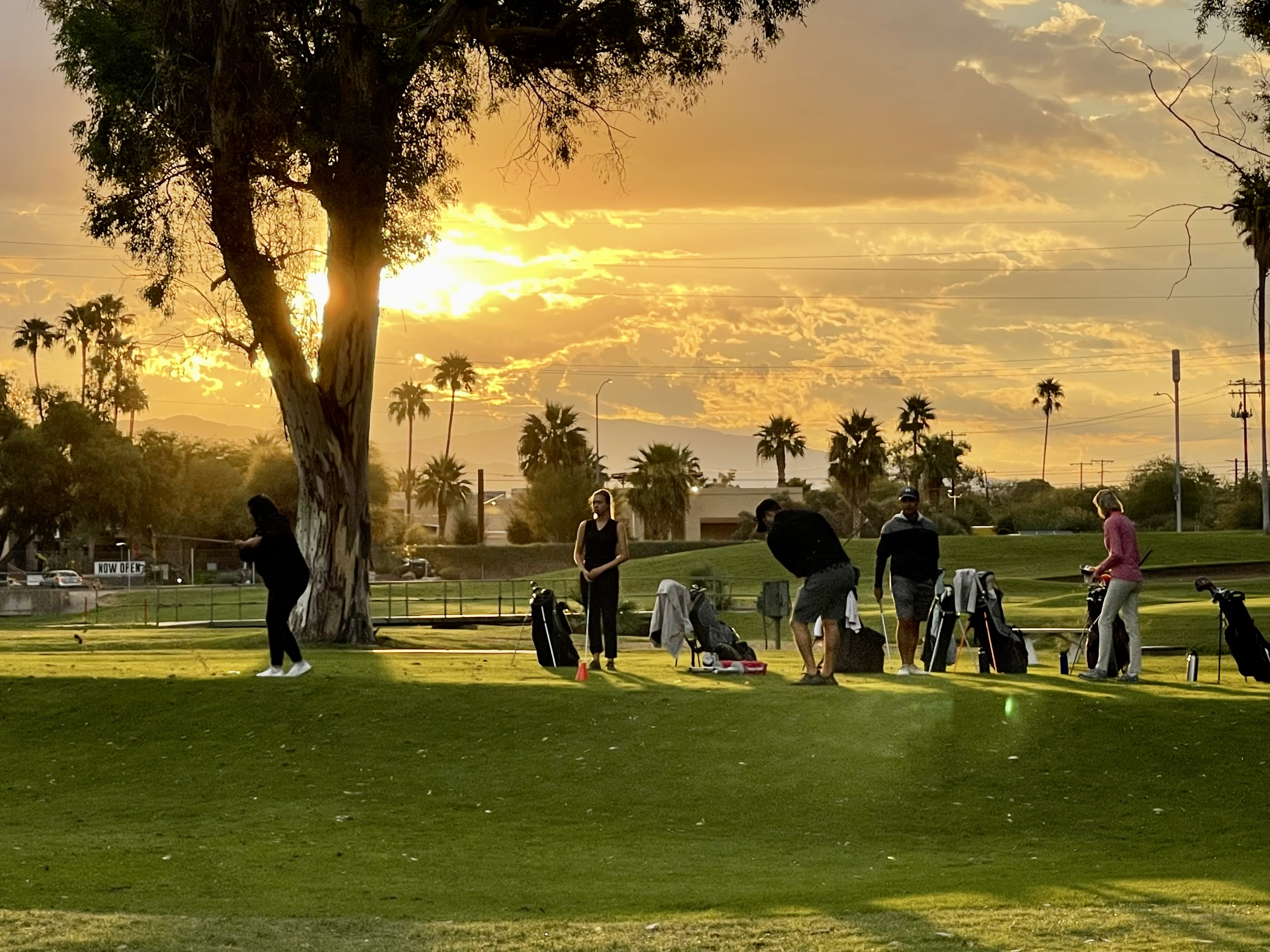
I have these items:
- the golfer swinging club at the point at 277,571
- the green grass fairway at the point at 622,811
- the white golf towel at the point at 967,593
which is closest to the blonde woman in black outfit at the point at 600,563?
the green grass fairway at the point at 622,811

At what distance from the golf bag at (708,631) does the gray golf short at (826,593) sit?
2292mm

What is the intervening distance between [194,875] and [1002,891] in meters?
4.97

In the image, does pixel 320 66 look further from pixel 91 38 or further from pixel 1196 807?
pixel 1196 807

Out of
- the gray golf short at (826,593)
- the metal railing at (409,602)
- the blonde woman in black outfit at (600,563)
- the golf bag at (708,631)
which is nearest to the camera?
the gray golf short at (826,593)

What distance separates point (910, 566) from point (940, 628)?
3.62ft

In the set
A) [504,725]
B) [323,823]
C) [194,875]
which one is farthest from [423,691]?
[194,875]

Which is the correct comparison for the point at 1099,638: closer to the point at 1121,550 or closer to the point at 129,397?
the point at 1121,550

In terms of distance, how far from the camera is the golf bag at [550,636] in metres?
18.8

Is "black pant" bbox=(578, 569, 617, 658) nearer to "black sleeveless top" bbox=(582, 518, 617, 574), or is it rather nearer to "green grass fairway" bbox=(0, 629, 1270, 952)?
"black sleeveless top" bbox=(582, 518, 617, 574)

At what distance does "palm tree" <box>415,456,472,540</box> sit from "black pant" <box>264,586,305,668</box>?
114187 millimetres

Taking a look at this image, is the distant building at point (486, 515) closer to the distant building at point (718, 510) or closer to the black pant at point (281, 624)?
the distant building at point (718, 510)

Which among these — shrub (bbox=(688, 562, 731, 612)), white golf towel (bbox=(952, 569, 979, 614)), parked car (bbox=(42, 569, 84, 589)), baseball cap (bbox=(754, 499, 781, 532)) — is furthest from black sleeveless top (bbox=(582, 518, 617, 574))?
parked car (bbox=(42, 569, 84, 589))

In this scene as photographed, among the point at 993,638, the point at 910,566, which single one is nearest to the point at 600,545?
the point at 910,566

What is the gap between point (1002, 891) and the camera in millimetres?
9484
